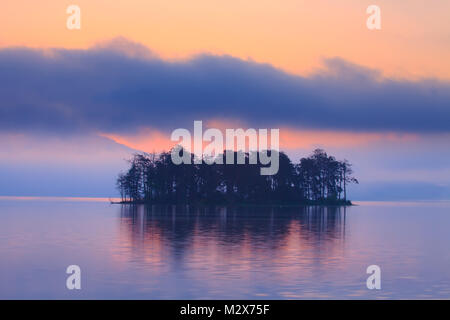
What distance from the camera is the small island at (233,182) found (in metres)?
183

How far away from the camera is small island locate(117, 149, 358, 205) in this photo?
183 m

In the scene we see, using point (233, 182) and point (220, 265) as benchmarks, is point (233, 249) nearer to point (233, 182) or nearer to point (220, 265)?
point (220, 265)

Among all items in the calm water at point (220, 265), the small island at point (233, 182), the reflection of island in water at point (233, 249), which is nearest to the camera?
the calm water at point (220, 265)

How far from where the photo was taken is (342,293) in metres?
31.0

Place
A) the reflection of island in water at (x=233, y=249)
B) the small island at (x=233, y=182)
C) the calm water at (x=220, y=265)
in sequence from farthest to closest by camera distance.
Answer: the small island at (x=233, y=182)
the reflection of island in water at (x=233, y=249)
the calm water at (x=220, y=265)

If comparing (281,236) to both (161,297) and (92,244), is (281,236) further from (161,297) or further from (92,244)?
(161,297)

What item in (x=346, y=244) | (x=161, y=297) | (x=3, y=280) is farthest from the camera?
(x=346, y=244)

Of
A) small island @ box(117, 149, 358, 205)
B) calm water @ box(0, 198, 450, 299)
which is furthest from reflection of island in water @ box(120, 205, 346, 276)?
small island @ box(117, 149, 358, 205)

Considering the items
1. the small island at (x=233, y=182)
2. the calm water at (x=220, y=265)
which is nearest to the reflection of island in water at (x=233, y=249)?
the calm water at (x=220, y=265)

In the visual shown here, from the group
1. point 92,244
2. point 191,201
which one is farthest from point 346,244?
point 191,201

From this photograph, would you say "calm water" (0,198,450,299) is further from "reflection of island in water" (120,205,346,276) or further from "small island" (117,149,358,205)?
"small island" (117,149,358,205)

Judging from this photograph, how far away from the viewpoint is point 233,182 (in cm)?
18212

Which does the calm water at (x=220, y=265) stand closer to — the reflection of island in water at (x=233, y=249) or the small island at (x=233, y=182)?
the reflection of island in water at (x=233, y=249)
